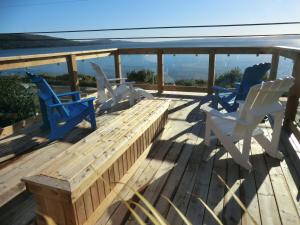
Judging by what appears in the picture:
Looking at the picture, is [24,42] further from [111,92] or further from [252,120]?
[252,120]

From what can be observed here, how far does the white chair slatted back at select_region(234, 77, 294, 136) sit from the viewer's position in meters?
2.06

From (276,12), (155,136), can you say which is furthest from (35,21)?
(155,136)

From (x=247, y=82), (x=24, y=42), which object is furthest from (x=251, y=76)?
(x=24, y=42)

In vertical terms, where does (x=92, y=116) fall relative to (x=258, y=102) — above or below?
below

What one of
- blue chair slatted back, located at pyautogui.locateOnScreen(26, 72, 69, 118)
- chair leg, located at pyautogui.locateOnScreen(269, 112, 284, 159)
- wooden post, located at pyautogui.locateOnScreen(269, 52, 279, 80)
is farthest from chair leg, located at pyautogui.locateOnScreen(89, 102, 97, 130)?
wooden post, located at pyautogui.locateOnScreen(269, 52, 279, 80)

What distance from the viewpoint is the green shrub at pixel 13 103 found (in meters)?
4.28

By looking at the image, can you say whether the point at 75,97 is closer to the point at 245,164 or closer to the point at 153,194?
the point at 153,194

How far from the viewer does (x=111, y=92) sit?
4258mm

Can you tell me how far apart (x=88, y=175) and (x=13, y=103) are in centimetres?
356

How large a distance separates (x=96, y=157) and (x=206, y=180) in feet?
3.52

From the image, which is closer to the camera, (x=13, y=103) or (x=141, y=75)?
(x=13, y=103)

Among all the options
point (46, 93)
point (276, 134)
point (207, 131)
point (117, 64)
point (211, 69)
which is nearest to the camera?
point (276, 134)

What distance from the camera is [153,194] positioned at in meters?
1.98

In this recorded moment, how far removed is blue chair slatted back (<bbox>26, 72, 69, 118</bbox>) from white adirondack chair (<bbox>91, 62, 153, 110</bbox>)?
122 centimetres
